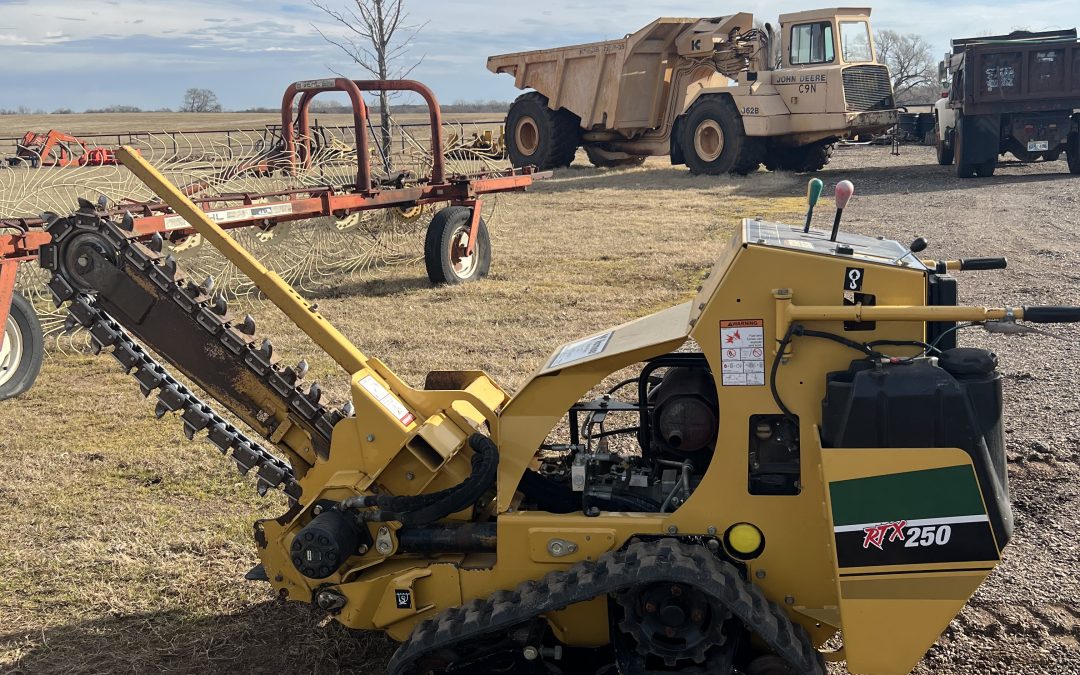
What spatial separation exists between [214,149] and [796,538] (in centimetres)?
776

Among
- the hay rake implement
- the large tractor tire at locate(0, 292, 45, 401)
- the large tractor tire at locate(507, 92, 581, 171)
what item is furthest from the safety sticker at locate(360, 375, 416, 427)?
the large tractor tire at locate(507, 92, 581, 171)

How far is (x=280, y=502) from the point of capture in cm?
527

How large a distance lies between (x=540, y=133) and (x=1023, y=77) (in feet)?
36.3

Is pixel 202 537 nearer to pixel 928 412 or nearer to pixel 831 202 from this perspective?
pixel 928 412

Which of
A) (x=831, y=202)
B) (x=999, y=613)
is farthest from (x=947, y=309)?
(x=831, y=202)

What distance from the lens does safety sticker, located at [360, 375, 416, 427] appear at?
11.4 ft

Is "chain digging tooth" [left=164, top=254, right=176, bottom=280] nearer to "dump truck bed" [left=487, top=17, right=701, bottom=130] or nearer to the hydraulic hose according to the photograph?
the hydraulic hose

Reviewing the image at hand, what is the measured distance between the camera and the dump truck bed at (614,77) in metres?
21.7

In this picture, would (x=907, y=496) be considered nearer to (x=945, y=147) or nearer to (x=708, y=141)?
(x=708, y=141)

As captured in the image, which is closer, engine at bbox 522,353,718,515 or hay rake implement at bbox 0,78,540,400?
engine at bbox 522,353,718,515

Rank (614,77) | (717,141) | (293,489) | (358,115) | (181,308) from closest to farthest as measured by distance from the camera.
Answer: (181,308) < (293,489) < (358,115) < (717,141) < (614,77)

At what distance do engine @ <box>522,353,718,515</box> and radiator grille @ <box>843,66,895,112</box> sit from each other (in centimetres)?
1776

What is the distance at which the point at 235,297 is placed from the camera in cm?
1039

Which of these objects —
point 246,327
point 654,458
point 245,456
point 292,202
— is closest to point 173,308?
point 246,327
